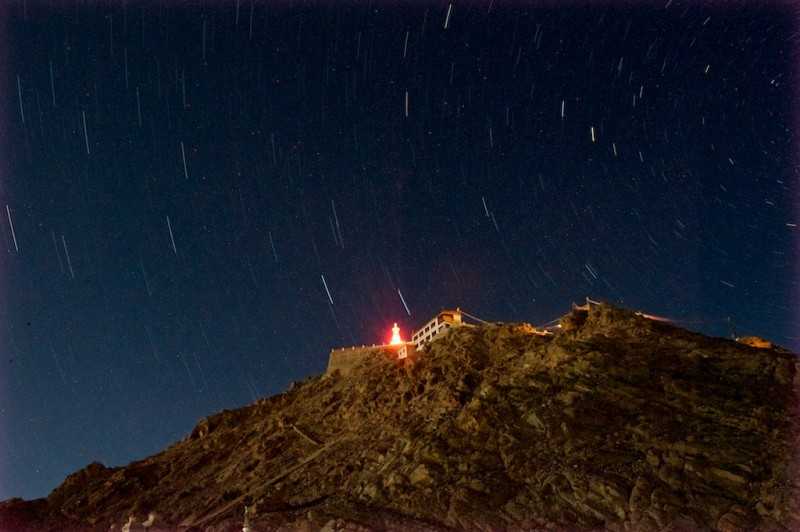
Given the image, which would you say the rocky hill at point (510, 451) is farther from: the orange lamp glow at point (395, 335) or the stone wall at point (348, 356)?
the orange lamp glow at point (395, 335)

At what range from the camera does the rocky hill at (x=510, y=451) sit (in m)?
37.2

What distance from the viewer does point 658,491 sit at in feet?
120

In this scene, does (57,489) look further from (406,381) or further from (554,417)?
(554,417)

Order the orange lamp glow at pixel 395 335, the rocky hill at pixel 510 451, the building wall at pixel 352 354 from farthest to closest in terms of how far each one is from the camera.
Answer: the orange lamp glow at pixel 395 335, the building wall at pixel 352 354, the rocky hill at pixel 510 451

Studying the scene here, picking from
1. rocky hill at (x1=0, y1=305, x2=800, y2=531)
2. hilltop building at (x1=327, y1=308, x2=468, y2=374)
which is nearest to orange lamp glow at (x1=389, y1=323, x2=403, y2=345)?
hilltop building at (x1=327, y1=308, x2=468, y2=374)

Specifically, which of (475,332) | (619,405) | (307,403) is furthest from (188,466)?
(619,405)

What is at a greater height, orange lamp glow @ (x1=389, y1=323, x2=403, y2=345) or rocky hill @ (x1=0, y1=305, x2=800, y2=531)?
orange lamp glow @ (x1=389, y1=323, x2=403, y2=345)

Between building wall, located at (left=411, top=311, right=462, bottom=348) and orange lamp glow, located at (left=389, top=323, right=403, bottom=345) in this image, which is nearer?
building wall, located at (left=411, top=311, right=462, bottom=348)

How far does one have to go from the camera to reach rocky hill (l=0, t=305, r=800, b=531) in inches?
1467

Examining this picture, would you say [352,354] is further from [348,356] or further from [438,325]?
[438,325]

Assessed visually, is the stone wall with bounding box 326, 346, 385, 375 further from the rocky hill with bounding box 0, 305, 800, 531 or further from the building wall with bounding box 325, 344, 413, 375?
the rocky hill with bounding box 0, 305, 800, 531


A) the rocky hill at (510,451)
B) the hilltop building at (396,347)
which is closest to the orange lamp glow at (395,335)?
the hilltop building at (396,347)

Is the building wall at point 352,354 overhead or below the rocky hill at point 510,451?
overhead

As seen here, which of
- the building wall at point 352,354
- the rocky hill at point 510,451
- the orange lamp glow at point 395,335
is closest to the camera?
the rocky hill at point 510,451
